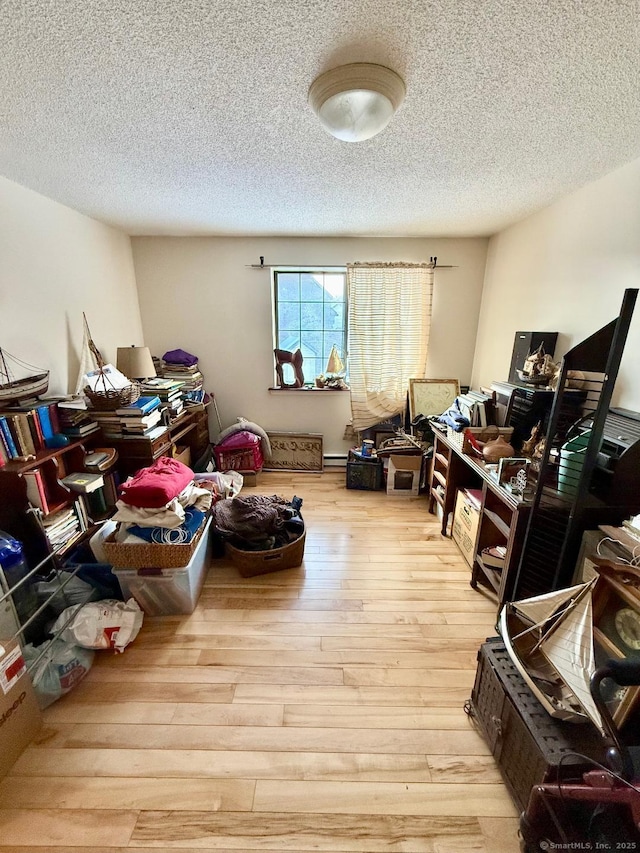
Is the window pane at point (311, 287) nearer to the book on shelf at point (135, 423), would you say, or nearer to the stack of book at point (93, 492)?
the book on shelf at point (135, 423)

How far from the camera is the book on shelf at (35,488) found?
5.46ft

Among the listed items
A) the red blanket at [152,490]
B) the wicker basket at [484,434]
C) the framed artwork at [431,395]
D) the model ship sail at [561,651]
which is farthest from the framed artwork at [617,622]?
the framed artwork at [431,395]

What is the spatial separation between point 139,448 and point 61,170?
158 centimetres

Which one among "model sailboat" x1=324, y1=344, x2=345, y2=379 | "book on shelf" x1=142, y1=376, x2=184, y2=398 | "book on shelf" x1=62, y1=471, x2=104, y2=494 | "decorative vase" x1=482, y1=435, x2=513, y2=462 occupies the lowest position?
"book on shelf" x1=62, y1=471, x2=104, y2=494

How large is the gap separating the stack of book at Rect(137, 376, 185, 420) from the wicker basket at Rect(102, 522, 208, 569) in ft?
4.06

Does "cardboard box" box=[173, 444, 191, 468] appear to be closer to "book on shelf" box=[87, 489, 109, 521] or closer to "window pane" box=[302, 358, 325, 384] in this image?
"book on shelf" box=[87, 489, 109, 521]

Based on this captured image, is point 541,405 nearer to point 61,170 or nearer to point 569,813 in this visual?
point 569,813

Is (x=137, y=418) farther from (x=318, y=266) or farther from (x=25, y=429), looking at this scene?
(x=318, y=266)

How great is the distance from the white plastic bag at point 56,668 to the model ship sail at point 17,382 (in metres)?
1.21

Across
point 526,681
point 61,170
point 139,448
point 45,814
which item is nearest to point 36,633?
point 45,814

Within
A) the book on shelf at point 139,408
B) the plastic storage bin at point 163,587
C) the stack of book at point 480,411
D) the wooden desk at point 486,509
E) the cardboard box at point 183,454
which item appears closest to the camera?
the wooden desk at point 486,509

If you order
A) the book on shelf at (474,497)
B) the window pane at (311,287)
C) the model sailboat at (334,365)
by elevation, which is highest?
the window pane at (311,287)

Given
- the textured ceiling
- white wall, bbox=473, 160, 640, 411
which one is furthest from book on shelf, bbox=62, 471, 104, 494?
white wall, bbox=473, 160, 640, 411

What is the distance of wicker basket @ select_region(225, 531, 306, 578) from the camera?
2.02 meters
